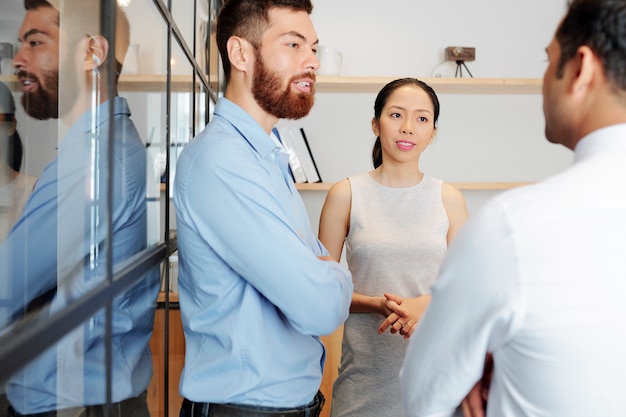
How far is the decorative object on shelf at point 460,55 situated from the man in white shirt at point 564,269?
8.50 feet

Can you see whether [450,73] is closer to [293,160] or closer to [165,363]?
[293,160]

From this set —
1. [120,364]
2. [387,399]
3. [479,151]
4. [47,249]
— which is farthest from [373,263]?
[479,151]

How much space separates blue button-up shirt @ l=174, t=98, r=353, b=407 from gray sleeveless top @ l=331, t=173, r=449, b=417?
0.52 m

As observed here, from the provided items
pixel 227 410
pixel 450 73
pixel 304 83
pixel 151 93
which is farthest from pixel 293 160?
pixel 227 410

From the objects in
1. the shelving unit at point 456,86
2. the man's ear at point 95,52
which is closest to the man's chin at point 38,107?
the man's ear at point 95,52

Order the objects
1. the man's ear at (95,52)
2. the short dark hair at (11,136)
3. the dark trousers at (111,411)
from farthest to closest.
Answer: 1. the man's ear at (95,52)
2. the dark trousers at (111,411)
3. the short dark hair at (11,136)

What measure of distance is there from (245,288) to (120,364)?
271mm

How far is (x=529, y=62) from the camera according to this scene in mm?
3316

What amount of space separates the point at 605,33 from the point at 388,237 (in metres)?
1.02

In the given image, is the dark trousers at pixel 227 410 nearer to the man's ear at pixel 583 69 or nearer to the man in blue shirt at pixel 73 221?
the man in blue shirt at pixel 73 221

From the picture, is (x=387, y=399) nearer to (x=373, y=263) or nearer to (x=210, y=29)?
(x=373, y=263)

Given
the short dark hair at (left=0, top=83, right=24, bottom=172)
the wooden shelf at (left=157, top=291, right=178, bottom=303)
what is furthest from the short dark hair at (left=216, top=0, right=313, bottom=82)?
the short dark hair at (left=0, top=83, right=24, bottom=172)

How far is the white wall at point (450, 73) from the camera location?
3268 mm

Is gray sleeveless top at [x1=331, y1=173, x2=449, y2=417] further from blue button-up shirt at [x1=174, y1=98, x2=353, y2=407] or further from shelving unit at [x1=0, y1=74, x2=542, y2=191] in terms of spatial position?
shelving unit at [x1=0, y1=74, x2=542, y2=191]
